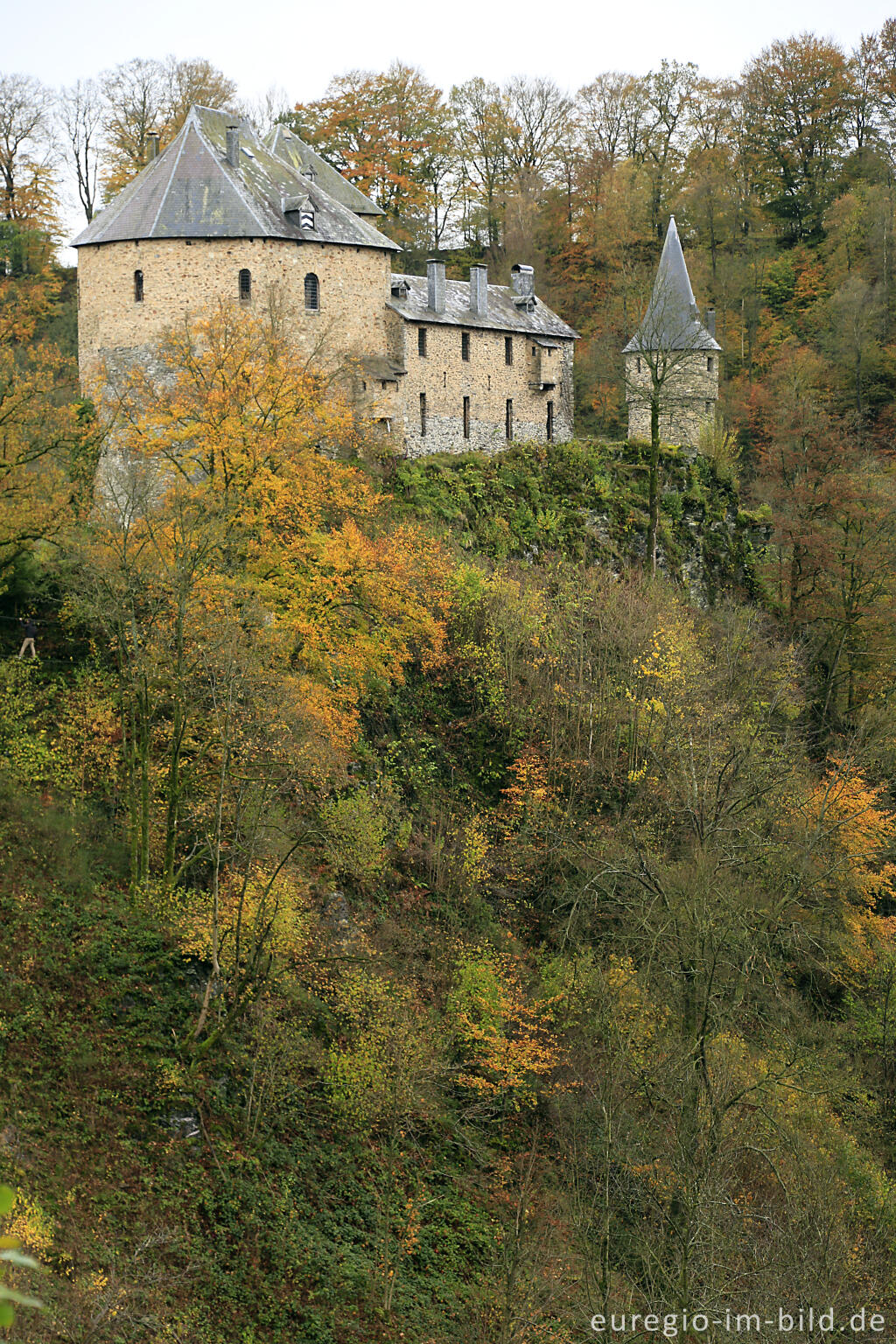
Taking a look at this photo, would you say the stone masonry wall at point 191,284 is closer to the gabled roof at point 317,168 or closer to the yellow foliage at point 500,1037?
the gabled roof at point 317,168

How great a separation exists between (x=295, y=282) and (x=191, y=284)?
2699 mm

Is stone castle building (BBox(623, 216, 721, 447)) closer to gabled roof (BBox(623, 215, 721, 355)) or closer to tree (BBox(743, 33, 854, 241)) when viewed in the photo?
gabled roof (BBox(623, 215, 721, 355))

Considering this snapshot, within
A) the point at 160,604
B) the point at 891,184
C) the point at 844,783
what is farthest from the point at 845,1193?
the point at 891,184

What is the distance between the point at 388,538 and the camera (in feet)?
89.6

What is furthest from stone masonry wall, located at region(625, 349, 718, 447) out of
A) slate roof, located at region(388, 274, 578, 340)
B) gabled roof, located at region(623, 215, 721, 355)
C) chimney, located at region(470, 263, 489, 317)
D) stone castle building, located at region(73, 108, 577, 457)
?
stone castle building, located at region(73, 108, 577, 457)

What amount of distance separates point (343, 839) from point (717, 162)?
46.5 m

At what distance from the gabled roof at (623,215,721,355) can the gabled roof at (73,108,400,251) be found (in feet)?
33.9

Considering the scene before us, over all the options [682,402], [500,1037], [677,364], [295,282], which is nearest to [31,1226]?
[500,1037]

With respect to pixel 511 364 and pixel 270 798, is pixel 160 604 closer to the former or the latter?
pixel 270 798

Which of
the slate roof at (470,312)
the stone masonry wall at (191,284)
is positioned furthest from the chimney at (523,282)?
the stone masonry wall at (191,284)

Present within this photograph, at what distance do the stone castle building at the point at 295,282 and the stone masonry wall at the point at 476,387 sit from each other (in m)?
0.05

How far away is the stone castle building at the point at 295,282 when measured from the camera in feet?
108

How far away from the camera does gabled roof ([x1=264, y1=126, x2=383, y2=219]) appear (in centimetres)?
3759

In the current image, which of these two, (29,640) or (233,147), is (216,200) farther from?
(29,640)
